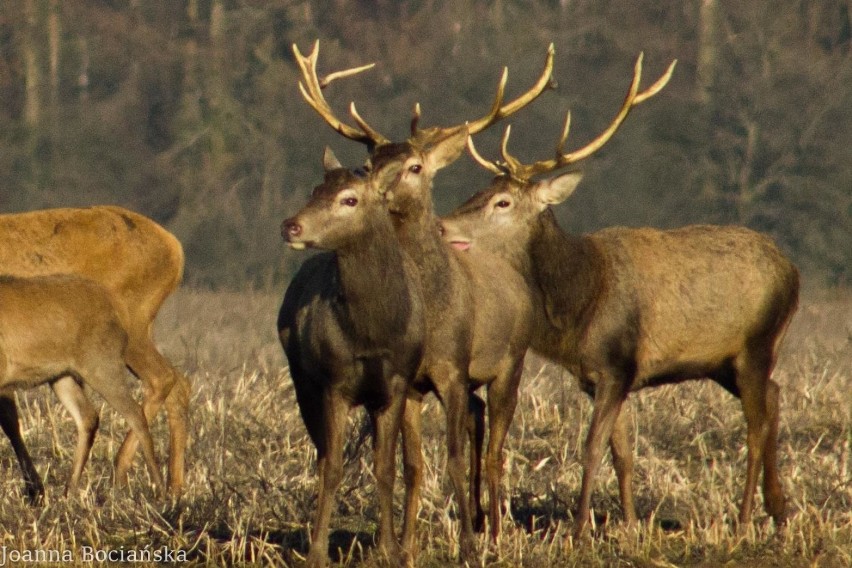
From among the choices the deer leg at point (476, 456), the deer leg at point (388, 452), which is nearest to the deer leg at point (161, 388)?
the deer leg at point (476, 456)

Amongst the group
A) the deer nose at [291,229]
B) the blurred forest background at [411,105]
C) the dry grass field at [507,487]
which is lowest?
the blurred forest background at [411,105]

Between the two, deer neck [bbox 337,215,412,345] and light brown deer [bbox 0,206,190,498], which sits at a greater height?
deer neck [bbox 337,215,412,345]

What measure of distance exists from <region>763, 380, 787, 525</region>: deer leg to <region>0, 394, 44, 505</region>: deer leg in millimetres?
3532

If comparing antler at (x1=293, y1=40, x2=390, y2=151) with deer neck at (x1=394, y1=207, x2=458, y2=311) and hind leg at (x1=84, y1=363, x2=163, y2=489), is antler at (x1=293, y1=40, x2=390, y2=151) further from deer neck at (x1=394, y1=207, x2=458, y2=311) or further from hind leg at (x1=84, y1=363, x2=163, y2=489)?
hind leg at (x1=84, y1=363, x2=163, y2=489)

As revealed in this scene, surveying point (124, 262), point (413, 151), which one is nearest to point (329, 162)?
point (413, 151)

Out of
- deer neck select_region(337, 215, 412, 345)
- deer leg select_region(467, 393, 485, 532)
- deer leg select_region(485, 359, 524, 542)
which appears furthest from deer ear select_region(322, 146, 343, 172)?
deer leg select_region(467, 393, 485, 532)

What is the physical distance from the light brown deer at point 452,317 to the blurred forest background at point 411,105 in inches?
652

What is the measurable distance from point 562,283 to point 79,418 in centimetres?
276

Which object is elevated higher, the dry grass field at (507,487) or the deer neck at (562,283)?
the deer neck at (562,283)

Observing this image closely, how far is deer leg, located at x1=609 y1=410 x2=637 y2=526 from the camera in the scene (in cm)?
867

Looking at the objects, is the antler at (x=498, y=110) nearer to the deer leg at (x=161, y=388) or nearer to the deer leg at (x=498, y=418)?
the deer leg at (x=498, y=418)

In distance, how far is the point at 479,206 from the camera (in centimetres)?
896

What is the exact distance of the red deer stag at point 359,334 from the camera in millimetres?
7301

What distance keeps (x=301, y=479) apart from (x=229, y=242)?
19381mm
